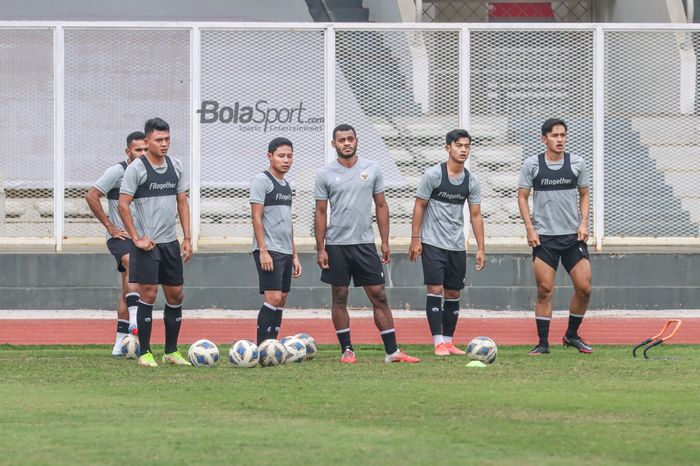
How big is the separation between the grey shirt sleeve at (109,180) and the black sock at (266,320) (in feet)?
6.60

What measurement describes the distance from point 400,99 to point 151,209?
25.3 ft

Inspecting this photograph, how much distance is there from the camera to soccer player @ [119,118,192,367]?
12.6m

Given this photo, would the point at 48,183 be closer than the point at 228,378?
No

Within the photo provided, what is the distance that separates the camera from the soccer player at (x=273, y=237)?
42.4ft

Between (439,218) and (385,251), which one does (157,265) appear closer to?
(385,251)

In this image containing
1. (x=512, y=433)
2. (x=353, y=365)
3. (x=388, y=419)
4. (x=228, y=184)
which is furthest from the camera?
(x=228, y=184)

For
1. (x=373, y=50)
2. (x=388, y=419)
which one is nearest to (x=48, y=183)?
(x=373, y=50)

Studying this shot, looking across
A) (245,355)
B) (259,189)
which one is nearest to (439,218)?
(259,189)

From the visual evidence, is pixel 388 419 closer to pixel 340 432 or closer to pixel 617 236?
pixel 340 432

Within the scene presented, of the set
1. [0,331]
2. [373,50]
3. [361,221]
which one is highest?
[373,50]

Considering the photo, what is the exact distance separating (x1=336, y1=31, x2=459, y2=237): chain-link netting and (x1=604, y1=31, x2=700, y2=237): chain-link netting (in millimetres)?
2174

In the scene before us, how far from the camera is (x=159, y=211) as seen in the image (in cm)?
1269

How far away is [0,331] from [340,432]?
9.35 m

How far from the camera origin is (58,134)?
19656 millimetres
